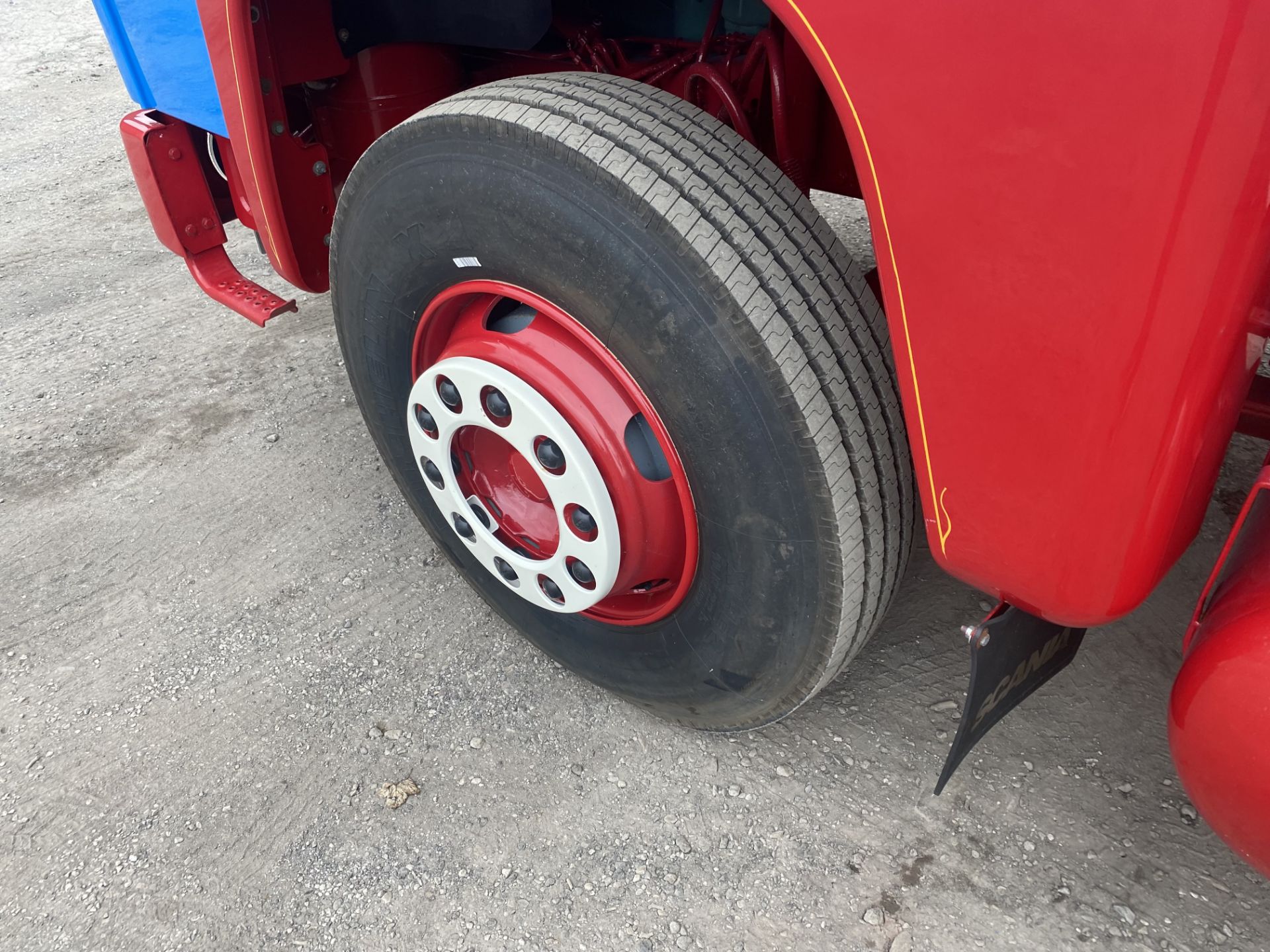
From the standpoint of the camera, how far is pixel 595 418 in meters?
1.33

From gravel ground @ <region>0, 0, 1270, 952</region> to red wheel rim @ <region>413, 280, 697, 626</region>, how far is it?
426mm

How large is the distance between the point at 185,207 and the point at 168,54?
1.63 ft

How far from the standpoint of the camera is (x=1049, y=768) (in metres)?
1.64

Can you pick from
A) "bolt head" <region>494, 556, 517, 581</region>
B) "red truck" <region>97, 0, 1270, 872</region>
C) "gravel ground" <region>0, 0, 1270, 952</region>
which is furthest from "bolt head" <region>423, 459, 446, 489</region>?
"gravel ground" <region>0, 0, 1270, 952</region>

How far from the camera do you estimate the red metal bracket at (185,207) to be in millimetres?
2082

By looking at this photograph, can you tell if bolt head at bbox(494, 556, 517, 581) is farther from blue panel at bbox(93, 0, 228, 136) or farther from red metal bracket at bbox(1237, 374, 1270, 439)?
red metal bracket at bbox(1237, 374, 1270, 439)

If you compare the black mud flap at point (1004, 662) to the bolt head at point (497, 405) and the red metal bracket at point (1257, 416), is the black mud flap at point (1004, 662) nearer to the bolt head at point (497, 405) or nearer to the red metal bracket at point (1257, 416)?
the red metal bracket at point (1257, 416)

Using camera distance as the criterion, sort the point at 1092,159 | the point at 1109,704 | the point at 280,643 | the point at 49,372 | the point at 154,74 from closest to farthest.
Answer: the point at 1092,159 → the point at 1109,704 → the point at 154,74 → the point at 280,643 → the point at 49,372

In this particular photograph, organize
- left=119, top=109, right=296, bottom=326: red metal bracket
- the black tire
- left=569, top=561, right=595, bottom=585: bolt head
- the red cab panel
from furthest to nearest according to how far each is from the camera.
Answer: left=119, top=109, right=296, bottom=326: red metal bracket → left=569, top=561, right=595, bottom=585: bolt head → the black tire → the red cab panel

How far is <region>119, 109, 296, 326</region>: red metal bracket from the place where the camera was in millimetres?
2082

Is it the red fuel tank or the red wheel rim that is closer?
the red fuel tank

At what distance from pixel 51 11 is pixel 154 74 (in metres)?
7.91

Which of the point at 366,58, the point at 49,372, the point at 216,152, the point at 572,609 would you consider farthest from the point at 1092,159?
the point at 49,372

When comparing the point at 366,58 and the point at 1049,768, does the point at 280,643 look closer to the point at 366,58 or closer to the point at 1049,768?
the point at 366,58
